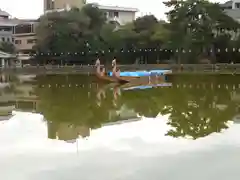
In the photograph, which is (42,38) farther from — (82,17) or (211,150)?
(211,150)

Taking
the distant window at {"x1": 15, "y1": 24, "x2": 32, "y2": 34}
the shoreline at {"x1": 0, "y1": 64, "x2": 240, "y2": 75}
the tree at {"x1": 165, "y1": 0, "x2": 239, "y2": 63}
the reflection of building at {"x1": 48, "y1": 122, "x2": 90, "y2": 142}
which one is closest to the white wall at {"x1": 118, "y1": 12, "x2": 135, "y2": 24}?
the distant window at {"x1": 15, "y1": 24, "x2": 32, "y2": 34}

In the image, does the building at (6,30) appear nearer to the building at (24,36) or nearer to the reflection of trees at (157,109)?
the building at (24,36)

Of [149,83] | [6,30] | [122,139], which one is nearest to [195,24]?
[149,83]

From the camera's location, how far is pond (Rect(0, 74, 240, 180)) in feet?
17.0

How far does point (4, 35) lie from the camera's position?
4362 centimetres

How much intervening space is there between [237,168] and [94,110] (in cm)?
573

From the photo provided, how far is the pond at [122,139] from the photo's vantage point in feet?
17.0

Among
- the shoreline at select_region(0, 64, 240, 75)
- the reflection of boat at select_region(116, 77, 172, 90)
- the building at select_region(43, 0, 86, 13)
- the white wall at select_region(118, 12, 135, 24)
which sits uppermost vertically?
the building at select_region(43, 0, 86, 13)

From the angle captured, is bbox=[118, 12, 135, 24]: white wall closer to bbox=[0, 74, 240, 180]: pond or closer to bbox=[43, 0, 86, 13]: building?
bbox=[43, 0, 86, 13]: building

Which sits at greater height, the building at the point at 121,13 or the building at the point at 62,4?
the building at the point at 62,4

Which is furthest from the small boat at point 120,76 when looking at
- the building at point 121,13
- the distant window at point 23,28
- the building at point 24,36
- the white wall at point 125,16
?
the white wall at point 125,16

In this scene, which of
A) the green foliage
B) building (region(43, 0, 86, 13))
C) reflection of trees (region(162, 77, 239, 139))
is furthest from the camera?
building (region(43, 0, 86, 13))

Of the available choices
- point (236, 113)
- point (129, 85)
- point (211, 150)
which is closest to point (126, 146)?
point (211, 150)

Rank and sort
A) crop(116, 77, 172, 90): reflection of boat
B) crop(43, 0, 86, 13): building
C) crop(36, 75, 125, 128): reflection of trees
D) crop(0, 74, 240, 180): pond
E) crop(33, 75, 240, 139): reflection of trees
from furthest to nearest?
crop(43, 0, 86, 13): building < crop(116, 77, 172, 90): reflection of boat < crop(36, 75, 125, 128): reflection of trees < crop(33, 75, 240, 139): reflection of trees < crop(0, 74, 240, 180): pond
